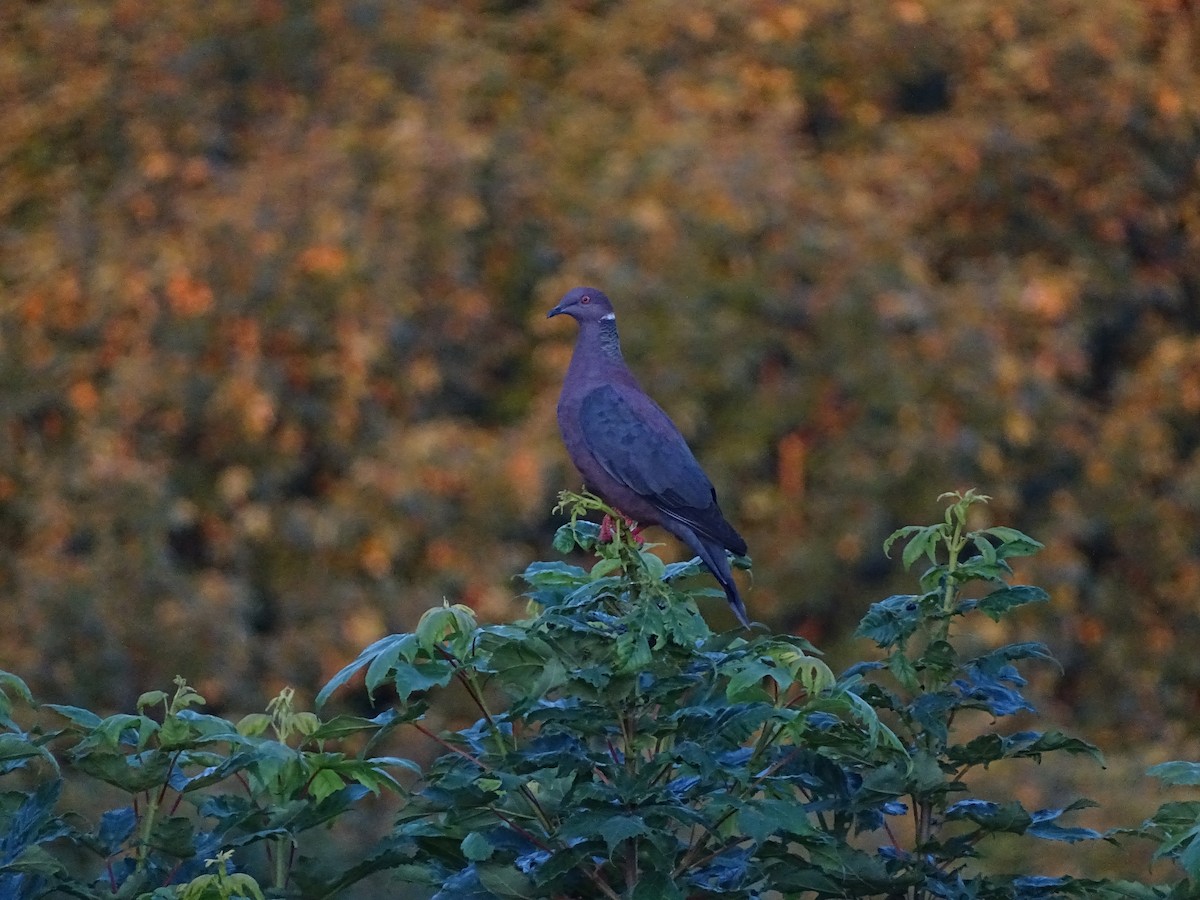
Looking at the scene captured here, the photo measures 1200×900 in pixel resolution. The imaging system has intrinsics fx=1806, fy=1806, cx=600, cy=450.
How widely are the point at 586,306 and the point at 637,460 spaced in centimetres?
68

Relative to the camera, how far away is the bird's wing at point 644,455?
5.09 meters

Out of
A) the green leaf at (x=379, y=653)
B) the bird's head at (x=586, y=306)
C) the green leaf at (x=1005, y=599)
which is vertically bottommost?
the bird's head at (x=586, y=306)

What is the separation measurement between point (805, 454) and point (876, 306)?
2.77 feet

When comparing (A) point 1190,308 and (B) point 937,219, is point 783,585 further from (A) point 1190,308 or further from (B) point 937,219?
(A) point 1190,308

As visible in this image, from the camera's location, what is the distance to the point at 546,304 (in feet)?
30.3

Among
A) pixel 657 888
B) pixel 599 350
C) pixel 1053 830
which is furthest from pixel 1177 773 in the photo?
pixel 599 350

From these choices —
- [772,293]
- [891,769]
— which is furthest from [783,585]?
[891,769]

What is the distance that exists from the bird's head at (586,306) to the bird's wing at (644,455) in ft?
1.27

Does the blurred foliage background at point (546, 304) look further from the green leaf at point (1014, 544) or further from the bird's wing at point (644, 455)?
the green leaf at point (1014, 544)

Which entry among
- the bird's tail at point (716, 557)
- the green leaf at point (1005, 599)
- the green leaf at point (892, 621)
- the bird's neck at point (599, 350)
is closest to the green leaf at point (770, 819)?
the green leaf at point (892, 621)

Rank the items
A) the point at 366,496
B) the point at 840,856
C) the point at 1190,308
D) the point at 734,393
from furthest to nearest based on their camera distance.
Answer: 1. the point at 1190,308
2. the point at 734,393
3. the point at 366,496
4. the point at 840,856

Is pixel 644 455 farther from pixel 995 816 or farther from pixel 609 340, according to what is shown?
pixel 995 816

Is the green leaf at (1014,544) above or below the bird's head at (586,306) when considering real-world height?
above

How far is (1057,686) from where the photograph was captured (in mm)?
10180
